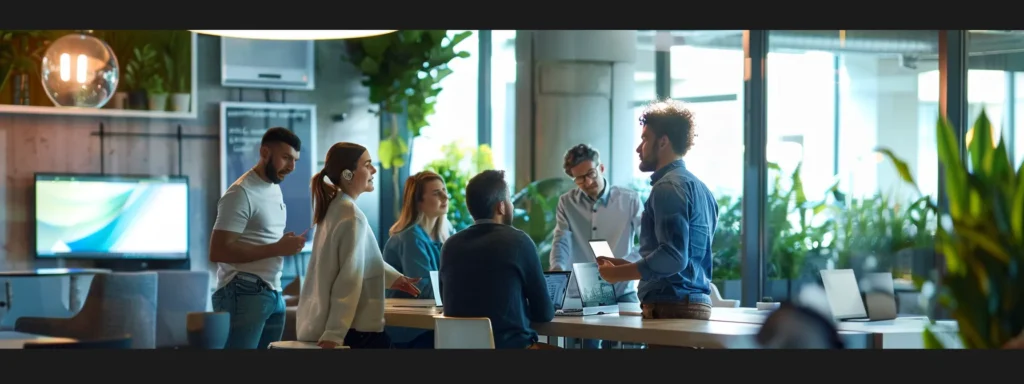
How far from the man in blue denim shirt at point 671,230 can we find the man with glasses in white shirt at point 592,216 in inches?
73.0

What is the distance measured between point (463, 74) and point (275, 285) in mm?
4586

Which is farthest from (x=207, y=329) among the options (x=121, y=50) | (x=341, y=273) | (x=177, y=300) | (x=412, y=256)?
(x=121, y=50)

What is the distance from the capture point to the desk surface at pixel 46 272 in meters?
5.60

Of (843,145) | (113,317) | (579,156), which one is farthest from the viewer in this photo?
(843,145)

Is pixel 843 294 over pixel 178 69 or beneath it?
beneath

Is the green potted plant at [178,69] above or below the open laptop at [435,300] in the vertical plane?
above

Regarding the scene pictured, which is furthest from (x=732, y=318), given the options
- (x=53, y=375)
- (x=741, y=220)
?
(x=741, y=220)

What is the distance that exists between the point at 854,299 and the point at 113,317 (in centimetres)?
299

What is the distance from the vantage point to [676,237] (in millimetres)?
4258

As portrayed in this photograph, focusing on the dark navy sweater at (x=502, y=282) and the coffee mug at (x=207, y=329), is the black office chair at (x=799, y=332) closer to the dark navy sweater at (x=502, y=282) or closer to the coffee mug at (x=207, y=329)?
the dark navy sweater at (x=502, y=282)

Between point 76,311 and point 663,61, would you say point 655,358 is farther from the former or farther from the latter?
point 663,61

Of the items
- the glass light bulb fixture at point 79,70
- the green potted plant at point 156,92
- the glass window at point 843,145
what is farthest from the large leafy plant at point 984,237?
the green potted plant at point 156,92

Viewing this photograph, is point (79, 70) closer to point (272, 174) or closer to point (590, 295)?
point (272, 174)

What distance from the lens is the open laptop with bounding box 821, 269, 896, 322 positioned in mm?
4781
